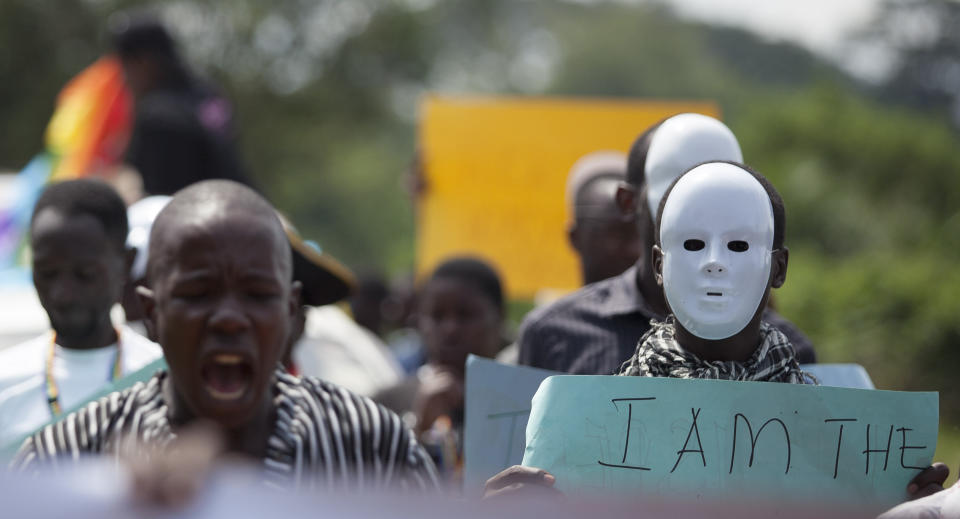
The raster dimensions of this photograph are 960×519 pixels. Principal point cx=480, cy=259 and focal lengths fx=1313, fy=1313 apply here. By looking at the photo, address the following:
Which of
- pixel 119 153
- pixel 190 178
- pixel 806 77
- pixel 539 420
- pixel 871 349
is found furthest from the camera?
pixel 806 77

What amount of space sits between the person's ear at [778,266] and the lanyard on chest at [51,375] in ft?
5.90

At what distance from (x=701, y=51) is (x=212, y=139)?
2758 inches

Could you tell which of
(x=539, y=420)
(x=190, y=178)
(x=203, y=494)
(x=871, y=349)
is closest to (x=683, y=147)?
(x=539, y=420)

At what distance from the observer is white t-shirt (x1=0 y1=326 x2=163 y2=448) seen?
11.0ft

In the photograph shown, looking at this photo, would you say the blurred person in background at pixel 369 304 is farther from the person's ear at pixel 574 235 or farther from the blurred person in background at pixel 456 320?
the person's ear at pixel 574 235

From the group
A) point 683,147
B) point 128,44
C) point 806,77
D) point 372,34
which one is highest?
point 806,77

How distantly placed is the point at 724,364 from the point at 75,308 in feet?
6.03

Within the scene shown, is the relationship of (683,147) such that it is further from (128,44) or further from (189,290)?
(128,44)

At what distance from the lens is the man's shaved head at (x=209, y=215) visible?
2.80 metres

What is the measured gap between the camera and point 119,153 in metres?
7.48

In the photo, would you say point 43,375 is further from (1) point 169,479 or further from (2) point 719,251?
(1) point 169,479

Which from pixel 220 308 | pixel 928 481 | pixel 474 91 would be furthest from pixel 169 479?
pixel 474 91

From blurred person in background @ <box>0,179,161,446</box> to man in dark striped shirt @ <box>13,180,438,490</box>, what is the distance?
0.64 metres

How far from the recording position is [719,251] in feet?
8.82
